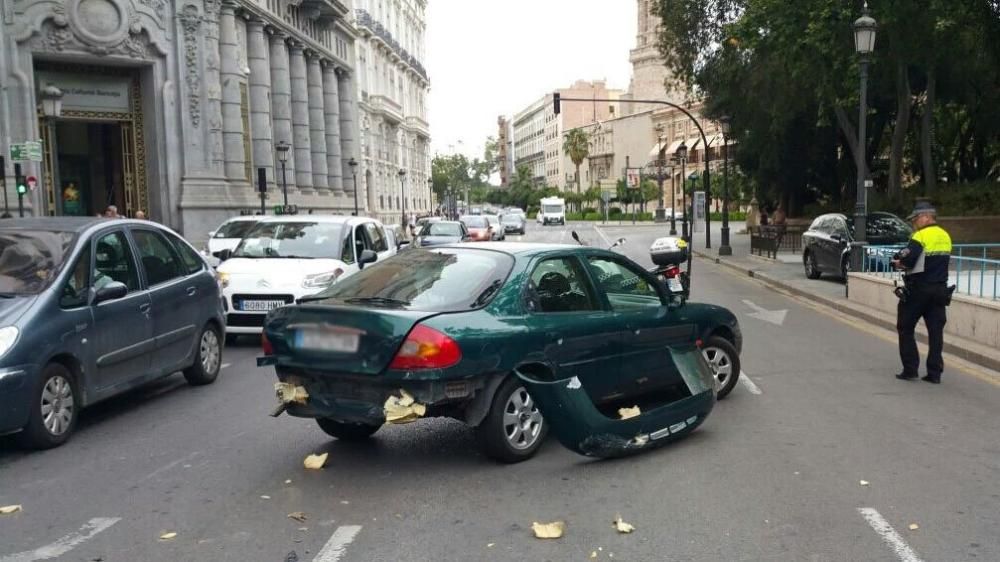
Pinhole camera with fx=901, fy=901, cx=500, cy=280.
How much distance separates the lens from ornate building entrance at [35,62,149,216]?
30.0 m

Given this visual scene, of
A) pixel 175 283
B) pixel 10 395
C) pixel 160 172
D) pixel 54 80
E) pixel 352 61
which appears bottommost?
pixel 10 395

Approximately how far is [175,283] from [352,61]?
49.1m

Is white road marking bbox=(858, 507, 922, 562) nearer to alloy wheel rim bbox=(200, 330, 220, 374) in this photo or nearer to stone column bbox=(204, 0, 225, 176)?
alloy wheel rim bbox=(200, 330, 220, 374)

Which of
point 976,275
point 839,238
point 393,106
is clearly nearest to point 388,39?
point 393,106

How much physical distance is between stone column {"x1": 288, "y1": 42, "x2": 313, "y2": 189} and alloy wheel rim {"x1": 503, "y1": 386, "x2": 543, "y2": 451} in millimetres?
39426

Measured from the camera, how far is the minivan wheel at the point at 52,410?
648 cm

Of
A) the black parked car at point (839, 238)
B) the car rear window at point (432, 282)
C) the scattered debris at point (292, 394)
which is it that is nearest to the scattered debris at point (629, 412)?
the car rear window at point (432, 282)

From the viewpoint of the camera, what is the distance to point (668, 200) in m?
116

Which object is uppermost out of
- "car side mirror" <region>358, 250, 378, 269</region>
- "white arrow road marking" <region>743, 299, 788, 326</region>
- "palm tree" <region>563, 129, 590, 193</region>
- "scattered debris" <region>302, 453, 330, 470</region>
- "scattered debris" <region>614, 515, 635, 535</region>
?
"palm tree" <region>563, 129, 590, 193</region>

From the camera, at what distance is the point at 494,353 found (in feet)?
18.7

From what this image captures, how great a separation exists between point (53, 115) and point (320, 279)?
15.3 metres

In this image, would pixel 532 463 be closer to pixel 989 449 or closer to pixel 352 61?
pixel 989 449

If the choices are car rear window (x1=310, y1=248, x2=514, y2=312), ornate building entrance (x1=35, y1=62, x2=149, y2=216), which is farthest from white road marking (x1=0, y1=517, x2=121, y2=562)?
ornate building entrance (x1=35, y1=62, x2=149, y2=216)

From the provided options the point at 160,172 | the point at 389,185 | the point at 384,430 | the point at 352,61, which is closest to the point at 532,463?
the point at 384,430
